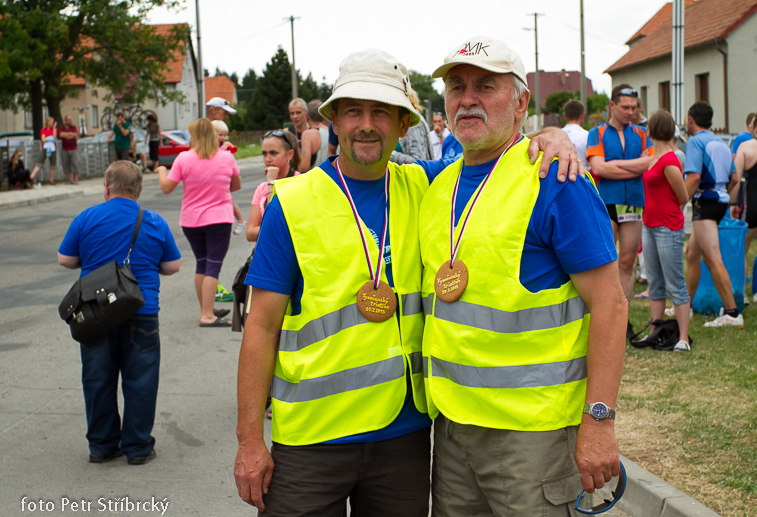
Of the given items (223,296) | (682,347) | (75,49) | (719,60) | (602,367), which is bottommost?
(682,347)

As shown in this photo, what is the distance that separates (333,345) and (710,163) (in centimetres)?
598

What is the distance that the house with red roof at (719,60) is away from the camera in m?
29.7

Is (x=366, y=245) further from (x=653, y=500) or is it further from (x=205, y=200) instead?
(x=205, y=200)

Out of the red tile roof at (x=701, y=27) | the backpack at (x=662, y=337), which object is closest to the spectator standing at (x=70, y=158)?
the backpack at (x=662, y=337)

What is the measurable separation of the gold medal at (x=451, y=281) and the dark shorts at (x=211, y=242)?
5674 mm

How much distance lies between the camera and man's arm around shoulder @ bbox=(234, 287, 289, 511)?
2.59m

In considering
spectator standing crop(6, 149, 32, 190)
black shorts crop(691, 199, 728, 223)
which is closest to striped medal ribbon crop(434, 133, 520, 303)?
black shorts crop(691, 199, 728, 223)

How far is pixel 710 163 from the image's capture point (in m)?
7.41

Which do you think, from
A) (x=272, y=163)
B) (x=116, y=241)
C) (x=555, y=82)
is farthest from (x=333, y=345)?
(x=555, y=82)

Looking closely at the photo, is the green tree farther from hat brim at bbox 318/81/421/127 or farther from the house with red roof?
hat brim at bbox 318/81/421/127

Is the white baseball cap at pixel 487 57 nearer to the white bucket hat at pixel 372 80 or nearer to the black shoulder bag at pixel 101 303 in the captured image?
the white bucket hat at pixel 372 80

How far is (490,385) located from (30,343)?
627cm

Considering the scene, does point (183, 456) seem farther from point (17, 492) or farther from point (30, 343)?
point (30, 343)

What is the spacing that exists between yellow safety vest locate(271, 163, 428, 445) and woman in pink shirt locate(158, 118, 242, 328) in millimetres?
5457
